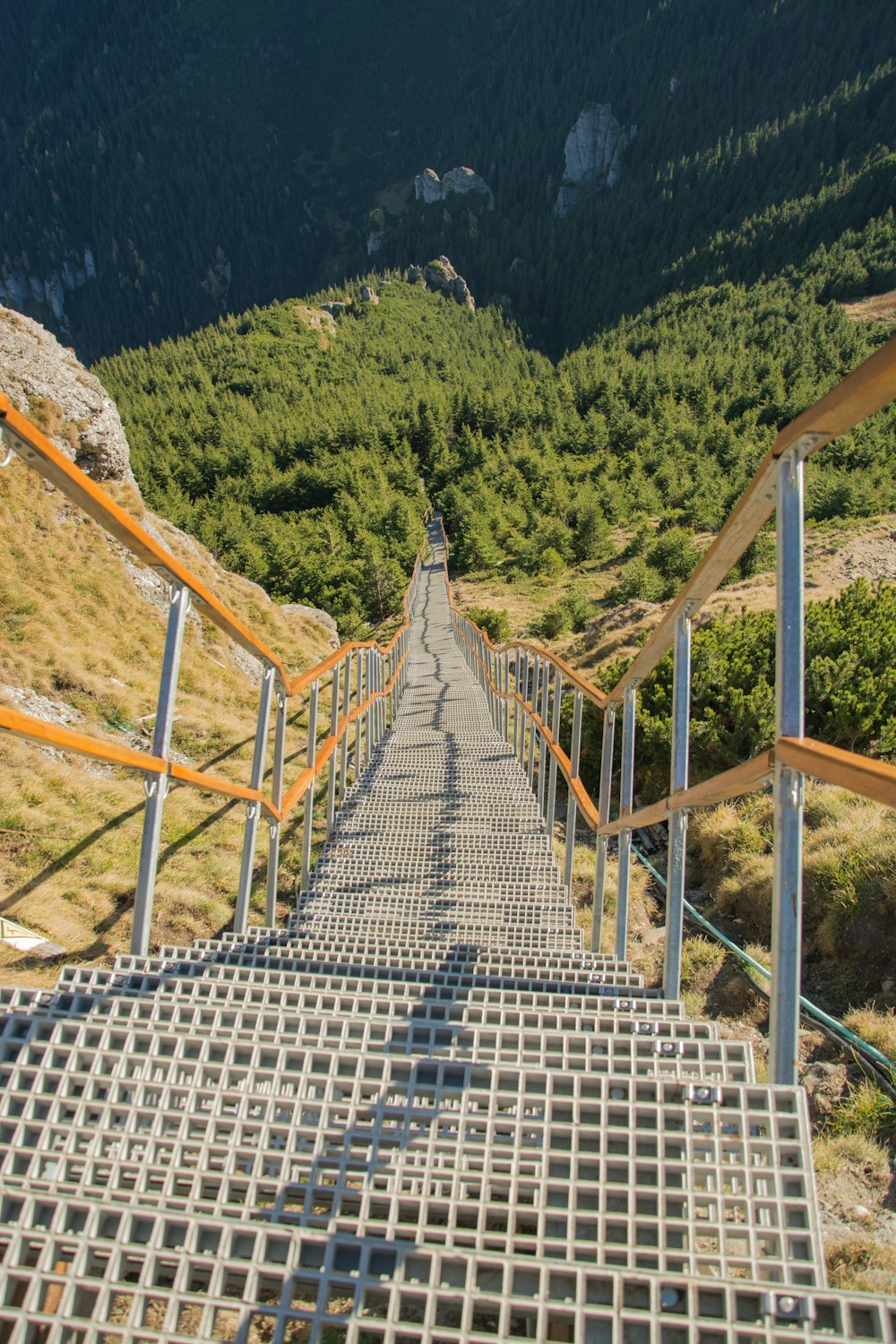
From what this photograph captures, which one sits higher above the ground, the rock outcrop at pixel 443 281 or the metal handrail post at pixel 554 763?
the rock outcrop at pixel 443 281

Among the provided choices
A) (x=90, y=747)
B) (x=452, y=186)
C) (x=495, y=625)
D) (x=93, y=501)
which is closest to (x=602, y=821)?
(x=90, y=747)

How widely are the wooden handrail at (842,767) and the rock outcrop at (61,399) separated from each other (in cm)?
1104

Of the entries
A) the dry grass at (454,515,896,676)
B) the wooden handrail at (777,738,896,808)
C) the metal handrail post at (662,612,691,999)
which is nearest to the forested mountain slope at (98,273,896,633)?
the dry grass at (454,515,896,676)

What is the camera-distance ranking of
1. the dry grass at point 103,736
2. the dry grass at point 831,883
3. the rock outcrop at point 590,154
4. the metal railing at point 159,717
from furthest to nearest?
the rock outcrop at point 590,154
the dry grass at point 103,736
the dry grass at point 831,883
the metal railing at point 159,717

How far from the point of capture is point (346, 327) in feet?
Answer: 254

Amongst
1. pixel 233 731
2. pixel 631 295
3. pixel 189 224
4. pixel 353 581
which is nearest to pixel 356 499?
pixel 353 581

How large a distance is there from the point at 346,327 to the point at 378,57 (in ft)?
586

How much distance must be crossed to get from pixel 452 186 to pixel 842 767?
6011 inches

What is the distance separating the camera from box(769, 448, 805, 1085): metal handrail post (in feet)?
5.08

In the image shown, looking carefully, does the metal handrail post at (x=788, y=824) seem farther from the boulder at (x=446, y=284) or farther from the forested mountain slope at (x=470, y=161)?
the boulder at (x=446, y=284)

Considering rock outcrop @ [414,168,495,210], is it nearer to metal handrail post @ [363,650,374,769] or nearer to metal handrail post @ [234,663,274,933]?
metal handrail post @ [363,650,374,769]

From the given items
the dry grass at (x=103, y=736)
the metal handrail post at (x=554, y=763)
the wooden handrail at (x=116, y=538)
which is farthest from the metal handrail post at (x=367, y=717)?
the wooden handrail at (x=116, y=538)

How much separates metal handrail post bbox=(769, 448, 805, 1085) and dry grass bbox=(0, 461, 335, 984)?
3295 mm

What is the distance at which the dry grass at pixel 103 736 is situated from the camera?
13.9 ft
